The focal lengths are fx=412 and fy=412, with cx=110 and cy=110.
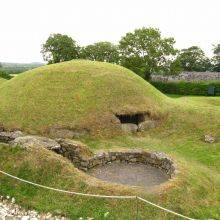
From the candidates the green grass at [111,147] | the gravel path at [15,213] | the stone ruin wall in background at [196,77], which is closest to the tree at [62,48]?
the stone ruin wall in background at [196,77]

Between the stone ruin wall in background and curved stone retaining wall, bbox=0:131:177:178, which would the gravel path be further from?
the stone ruin wall in background

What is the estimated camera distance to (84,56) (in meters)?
75.9

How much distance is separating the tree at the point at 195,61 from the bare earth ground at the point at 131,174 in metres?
69.9

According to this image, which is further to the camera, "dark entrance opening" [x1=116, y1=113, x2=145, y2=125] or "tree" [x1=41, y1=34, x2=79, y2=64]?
"tree" [x1=41, y1=34, x2=79, y2=64]

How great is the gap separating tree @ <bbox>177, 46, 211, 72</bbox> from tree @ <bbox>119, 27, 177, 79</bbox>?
3236cm

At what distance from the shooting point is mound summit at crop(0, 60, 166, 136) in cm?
2267

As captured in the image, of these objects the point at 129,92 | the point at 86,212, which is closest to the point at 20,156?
the point at 86,212

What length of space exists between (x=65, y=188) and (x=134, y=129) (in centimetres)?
922

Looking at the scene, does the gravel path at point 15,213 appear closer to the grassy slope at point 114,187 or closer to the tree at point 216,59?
the grassy slope at point 114,187

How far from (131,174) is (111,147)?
135 inches

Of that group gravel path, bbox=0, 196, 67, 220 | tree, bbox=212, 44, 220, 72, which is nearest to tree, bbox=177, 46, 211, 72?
tree, bbox=212, 44, 220, 72

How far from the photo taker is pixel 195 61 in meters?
87.9

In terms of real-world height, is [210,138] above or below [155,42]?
below

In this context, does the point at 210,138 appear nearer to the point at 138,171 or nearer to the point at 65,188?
the point at 138,171
